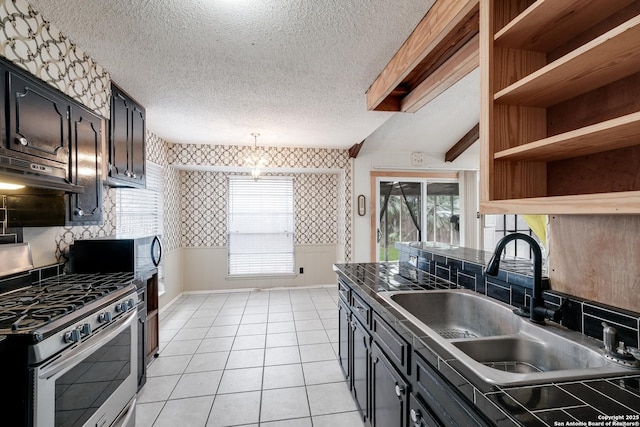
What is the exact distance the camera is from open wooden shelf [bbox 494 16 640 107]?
0.75 m

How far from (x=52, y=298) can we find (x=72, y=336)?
1.38ft

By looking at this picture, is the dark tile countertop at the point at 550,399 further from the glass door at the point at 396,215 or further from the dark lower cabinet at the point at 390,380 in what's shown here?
the glass door at the point at 396,215

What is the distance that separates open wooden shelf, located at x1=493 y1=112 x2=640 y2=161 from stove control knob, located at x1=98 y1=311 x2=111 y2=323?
7.04 feet

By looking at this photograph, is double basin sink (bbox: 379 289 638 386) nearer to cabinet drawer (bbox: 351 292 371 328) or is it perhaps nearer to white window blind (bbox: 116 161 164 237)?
cabinet drawer (bbox: 351 292 371 328)

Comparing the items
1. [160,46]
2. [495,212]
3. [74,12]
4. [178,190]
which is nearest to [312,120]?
[160,46]

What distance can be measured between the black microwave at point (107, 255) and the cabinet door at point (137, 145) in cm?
74

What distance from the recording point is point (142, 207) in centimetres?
373

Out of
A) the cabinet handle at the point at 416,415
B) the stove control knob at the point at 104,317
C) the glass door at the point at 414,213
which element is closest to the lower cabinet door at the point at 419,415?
the cabinet handle at the point at 416,415

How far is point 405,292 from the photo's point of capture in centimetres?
176

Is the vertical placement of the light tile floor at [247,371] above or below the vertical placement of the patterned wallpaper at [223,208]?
below

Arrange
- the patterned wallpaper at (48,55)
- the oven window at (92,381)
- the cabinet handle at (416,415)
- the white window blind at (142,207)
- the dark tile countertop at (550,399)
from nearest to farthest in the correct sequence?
the dark tile countertop at (550,399)
the cabinet handle at (416,415)
the oven window at (92,381)
the patterned wallpaper at (48,55)
the white window blind at (142,207)

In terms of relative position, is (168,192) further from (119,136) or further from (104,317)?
(104,317)

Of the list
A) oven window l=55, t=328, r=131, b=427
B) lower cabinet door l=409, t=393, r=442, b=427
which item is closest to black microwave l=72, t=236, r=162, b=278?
oven window l=55, t=328, r=131, b=427

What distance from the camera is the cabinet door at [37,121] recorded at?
1.46 meters
